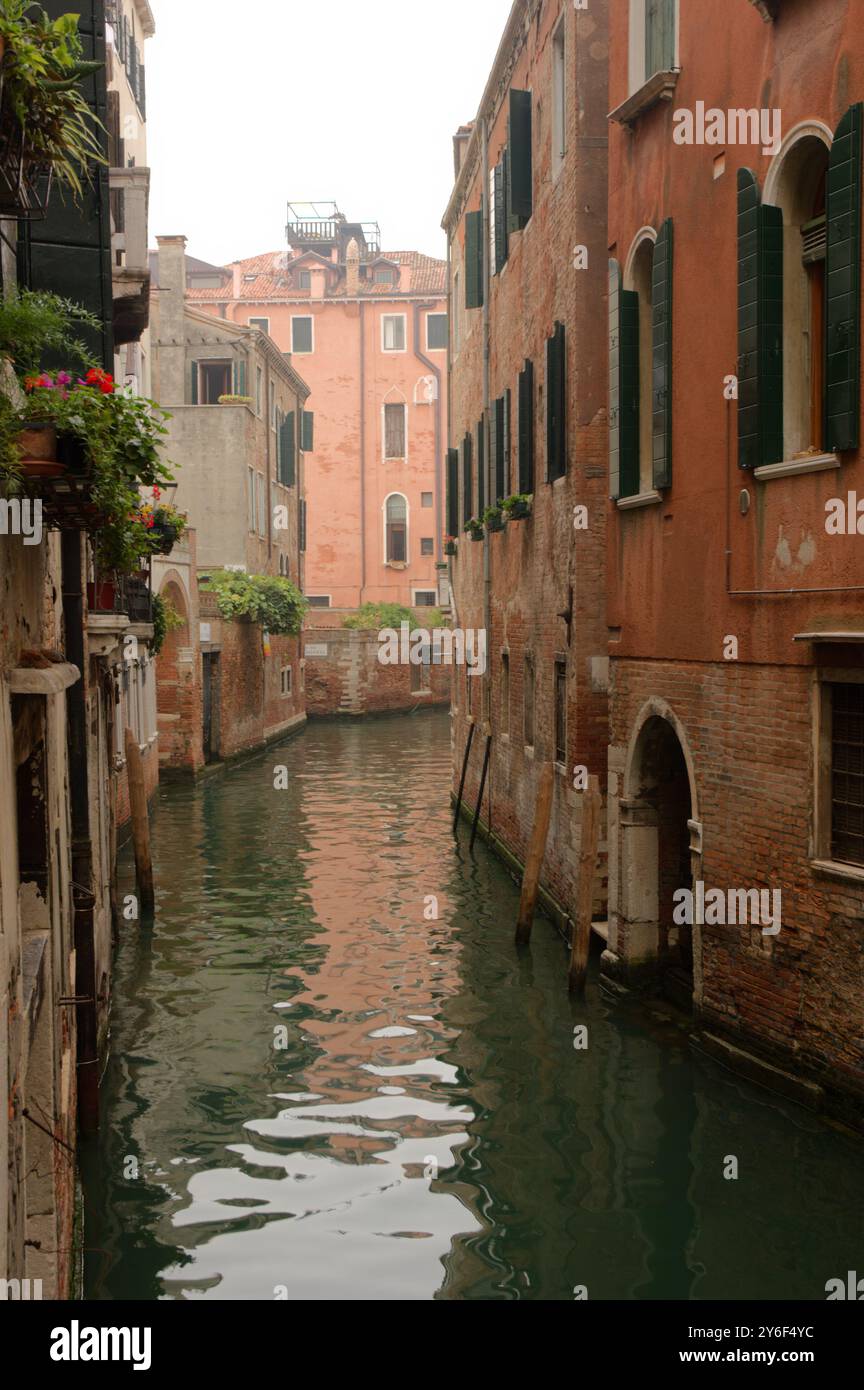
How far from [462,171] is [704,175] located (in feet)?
39.9

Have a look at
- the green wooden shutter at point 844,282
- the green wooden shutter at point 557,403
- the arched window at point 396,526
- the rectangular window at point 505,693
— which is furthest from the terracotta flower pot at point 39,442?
the arched window at point 396,526

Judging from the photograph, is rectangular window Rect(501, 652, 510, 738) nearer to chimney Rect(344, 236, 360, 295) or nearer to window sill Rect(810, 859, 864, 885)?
window sill Rect(810, 859, 864, 885)

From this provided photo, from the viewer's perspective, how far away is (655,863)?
33.4ft

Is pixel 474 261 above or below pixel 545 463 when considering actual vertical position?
above

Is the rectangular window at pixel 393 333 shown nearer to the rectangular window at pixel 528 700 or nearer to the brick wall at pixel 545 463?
the brick wall at pixel 545 463

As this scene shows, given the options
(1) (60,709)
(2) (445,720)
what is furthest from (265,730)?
(1) (60,709)

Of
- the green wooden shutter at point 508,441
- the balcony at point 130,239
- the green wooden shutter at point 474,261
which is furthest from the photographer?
the green wooden shutter at point 474,261

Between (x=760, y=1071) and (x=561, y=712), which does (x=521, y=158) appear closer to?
(x=561, y=712)

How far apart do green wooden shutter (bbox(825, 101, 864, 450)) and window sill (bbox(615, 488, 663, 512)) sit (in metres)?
2.50

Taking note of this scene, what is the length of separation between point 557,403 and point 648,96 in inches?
127

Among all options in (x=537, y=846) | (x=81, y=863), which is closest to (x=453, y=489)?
(x=537, y=846)

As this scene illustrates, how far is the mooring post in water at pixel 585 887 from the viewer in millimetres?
10008

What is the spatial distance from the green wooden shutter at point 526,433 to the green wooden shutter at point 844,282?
23.1ft
